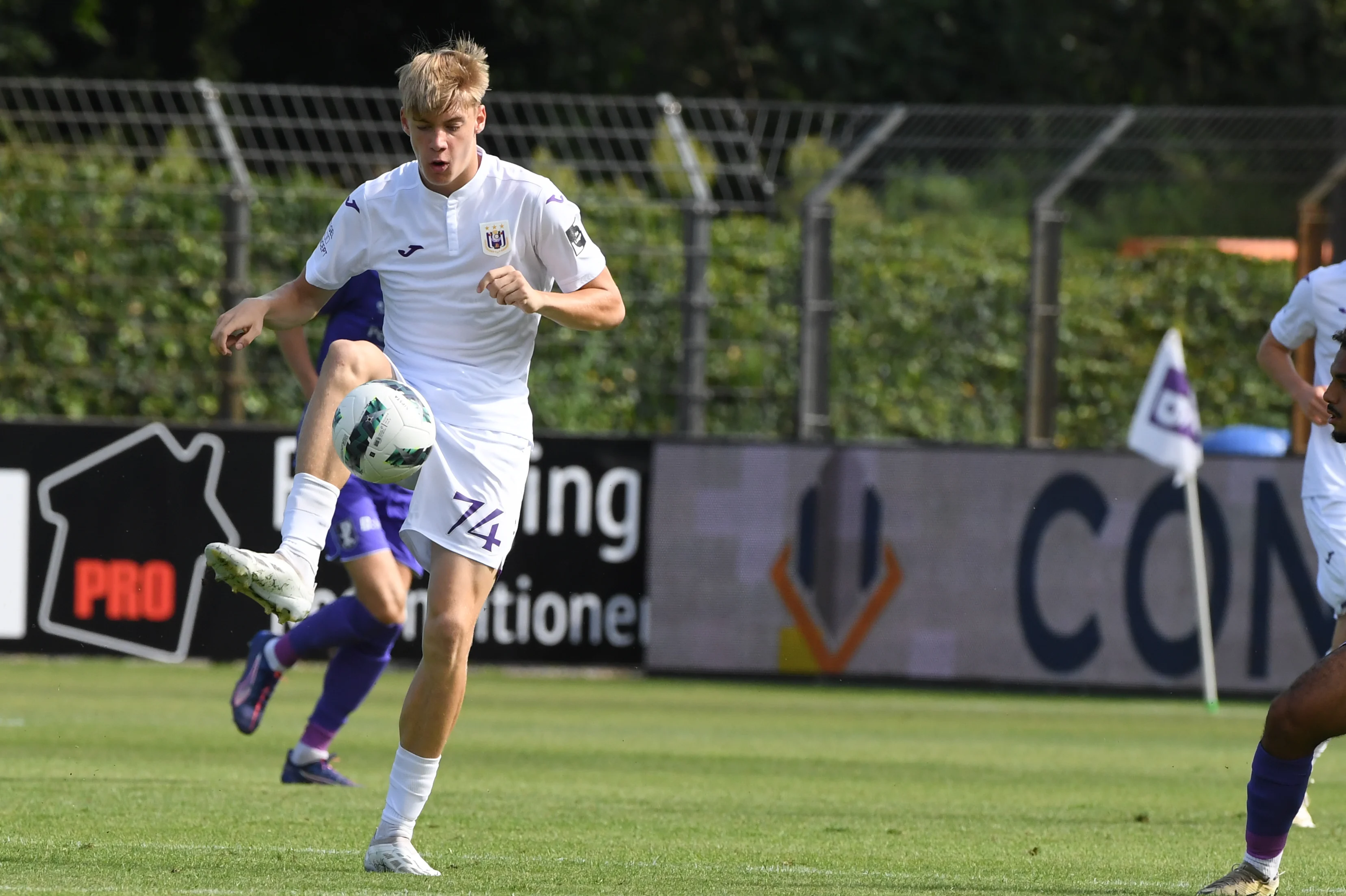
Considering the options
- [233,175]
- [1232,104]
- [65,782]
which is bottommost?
[65,782]

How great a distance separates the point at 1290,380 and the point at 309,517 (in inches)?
143

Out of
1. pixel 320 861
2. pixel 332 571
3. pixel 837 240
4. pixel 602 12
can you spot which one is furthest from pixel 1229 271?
pixel 320 861

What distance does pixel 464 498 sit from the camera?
5879 millimetres

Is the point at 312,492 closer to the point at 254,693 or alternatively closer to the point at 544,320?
the point at 254,693

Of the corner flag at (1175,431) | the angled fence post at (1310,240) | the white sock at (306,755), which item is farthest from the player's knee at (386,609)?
the angled fence post at (1310,240)

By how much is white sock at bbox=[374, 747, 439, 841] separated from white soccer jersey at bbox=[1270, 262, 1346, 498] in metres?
3.43

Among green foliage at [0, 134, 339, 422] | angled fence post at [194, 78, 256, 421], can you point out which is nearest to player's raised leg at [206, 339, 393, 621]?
angled fence post at [194, 78, 256, 421]

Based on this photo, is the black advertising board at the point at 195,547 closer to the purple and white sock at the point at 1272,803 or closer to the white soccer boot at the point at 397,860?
the white soccer boot at the point at 397,860

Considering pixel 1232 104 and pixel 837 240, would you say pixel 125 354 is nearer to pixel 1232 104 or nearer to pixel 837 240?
pixel 837 240

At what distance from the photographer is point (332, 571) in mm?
14188

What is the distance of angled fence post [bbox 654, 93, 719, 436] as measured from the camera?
14398 mm

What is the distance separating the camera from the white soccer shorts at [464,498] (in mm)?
5855

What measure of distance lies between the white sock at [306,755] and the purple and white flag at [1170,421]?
21.9 ft

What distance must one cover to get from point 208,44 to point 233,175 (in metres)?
13.7
